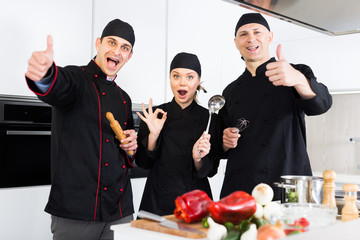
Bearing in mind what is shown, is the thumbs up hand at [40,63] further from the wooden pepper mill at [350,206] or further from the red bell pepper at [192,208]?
the wooden pepper mill at [350,206]

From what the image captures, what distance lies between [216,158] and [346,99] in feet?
6.20

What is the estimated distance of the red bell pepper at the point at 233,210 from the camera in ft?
3.45

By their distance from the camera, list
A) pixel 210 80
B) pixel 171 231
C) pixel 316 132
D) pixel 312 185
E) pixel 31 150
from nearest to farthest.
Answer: pixel 171 231 → pixel 312 185 → pixel 31 150 → pixel 210 80 → pixel 316 132

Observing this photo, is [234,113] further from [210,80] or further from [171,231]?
[210,80]

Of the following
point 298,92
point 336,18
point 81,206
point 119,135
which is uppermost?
point 336,18

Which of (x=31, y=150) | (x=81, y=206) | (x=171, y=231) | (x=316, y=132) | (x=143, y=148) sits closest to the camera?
(x=171, y=231)

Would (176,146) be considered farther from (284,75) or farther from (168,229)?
(168,229)

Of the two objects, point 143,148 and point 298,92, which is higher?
point 298,92

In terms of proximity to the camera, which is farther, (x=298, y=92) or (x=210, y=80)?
(x=210, y=80)

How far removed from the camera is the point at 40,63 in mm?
1405

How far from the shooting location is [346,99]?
3.35 meters

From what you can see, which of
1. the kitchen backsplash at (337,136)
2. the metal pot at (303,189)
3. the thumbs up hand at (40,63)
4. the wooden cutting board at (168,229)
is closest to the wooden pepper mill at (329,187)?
the metal pot at (303,189)

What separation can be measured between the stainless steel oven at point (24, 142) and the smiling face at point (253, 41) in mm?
1055

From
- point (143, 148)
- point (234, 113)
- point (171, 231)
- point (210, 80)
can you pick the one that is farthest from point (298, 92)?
point (210, 80)
